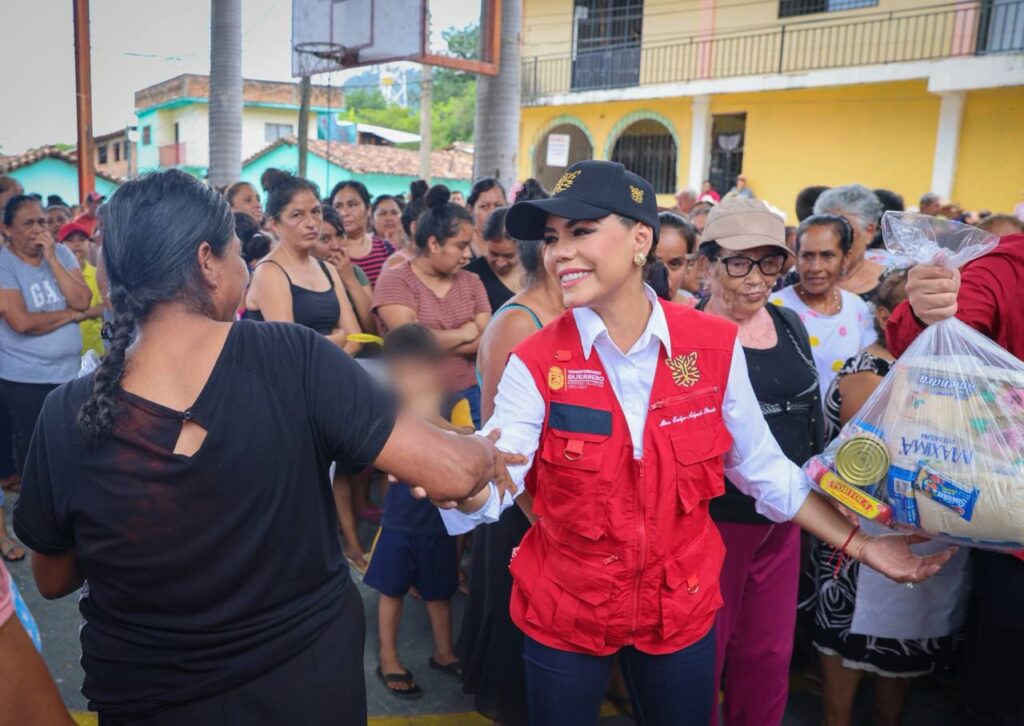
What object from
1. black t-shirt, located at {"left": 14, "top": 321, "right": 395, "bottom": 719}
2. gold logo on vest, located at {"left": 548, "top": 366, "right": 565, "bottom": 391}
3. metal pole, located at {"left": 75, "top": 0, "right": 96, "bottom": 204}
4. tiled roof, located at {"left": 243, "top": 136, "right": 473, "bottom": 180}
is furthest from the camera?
tiled roof, located at {"left": 243, "top": 136, "right": 473, "bottom": 180}

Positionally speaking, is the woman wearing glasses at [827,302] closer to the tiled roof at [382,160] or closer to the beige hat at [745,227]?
the beige hat at [745,227]

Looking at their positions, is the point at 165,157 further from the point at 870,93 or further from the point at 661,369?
the point at 661,369

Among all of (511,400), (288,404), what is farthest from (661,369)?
(288,404)

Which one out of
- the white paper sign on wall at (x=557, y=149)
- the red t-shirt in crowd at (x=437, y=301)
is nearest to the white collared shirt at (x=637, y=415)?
the red t-shirt in crowd at (x=437, y=301)

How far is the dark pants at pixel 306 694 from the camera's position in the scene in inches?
63.3

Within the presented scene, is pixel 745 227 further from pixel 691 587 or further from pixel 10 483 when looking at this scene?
pixel 10 483

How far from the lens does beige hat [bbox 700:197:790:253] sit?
2.81m

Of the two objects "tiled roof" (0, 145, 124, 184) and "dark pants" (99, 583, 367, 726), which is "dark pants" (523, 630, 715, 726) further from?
"tiled roof" (0, 145, 124, 184)

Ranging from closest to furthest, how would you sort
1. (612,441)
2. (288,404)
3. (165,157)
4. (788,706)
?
(288,404), (612,441), (788,706), (165,157)

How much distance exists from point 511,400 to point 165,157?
33.8m

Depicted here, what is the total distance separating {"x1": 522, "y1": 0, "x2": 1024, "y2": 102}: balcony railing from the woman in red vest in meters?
16.2

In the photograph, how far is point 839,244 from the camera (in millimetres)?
3799

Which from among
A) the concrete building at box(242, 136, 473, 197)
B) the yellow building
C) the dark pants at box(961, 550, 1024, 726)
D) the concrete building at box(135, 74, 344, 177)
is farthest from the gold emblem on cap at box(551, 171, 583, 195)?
the concrete building at box(135, 74, 344, 177)

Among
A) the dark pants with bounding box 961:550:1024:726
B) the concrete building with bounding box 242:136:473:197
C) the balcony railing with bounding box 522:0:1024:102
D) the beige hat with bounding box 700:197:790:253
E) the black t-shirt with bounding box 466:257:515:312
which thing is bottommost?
the dark pants with bounding box 961:550:1024:726
